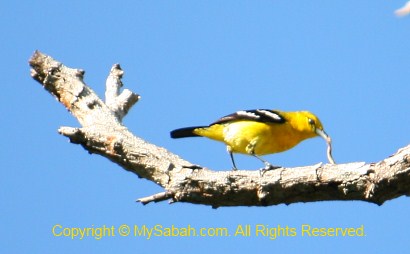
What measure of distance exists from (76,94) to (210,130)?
2554mm

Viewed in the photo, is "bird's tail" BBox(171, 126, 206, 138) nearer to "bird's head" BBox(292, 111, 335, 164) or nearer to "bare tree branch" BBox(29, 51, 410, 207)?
"bird's head" BBox(292, 111, 335, 164)

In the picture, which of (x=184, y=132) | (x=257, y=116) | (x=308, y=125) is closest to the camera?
(x=257, y=116)

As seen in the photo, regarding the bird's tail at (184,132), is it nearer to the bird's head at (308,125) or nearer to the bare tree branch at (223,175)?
the bird's head at (308,125)

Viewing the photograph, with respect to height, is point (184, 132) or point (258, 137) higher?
point (184, 132)

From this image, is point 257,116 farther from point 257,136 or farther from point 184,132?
point 184,132

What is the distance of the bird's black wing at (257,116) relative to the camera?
8859 millimetres

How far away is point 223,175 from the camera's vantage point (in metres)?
5.47

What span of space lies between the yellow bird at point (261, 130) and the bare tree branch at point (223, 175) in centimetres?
223

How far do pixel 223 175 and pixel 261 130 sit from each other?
130 inches

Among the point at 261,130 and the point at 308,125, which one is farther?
the point at 308,125

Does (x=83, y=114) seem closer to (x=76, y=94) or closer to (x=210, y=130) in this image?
(x=76, y=94)

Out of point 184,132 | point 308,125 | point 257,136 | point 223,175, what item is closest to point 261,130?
point 257,136

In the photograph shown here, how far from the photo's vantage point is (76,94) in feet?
23.7

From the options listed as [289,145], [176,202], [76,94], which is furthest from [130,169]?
[289,145]
